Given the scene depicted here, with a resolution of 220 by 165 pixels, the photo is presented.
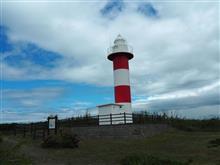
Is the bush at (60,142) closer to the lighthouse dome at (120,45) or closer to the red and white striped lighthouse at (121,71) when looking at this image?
the red and white striped lighthouse at (121,71)

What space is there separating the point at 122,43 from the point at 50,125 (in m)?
10.6

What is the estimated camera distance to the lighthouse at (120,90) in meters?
22.2

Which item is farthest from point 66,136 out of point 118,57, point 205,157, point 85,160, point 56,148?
point 118,57

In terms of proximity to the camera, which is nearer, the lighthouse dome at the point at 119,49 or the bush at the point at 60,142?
the bush at the point at 60,142

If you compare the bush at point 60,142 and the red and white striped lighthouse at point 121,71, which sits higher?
the red and white striped lighthouse at point 121,71

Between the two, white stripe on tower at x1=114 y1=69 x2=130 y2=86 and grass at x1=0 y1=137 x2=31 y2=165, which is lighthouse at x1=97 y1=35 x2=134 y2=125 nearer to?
white stripe on tower at x1=114 y1=69 x2=130 y2=86

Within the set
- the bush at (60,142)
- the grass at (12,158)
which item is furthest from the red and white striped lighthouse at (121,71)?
the grass at (12,158)

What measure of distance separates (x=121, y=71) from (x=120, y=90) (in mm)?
1765

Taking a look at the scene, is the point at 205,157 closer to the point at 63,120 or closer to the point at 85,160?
the point at 85,160

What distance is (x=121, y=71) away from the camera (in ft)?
78.7

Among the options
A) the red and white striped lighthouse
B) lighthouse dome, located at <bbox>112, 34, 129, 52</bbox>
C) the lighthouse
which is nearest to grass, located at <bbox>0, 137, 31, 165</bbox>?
the lighthouse

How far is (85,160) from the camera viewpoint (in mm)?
11094

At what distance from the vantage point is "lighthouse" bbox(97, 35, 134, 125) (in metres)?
22.2

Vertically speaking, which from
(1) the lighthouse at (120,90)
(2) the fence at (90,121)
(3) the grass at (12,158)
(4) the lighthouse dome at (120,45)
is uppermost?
(4) the lighthouse dome at (120,45)
